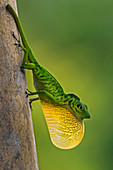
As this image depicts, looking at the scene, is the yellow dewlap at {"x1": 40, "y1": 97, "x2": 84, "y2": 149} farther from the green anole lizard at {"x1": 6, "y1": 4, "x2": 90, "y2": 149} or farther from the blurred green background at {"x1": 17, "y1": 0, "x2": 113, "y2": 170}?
the blurred green background at {"x1": 17, "y1": 0, "x2": 113, "y2": 170}

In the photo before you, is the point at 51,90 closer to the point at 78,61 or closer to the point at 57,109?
the point at 57,109

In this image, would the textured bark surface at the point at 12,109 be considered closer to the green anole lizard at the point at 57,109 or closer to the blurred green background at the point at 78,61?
the green anole lizard at the point at 57,109

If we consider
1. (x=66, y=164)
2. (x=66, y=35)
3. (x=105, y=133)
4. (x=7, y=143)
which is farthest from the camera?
(x=66, y=35)

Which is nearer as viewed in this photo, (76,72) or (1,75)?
(1,75)

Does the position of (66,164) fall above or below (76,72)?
below

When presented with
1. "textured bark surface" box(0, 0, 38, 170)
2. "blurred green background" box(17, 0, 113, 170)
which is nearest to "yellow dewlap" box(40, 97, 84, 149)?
"textured bark surface" box(0, 0, 38, 170)

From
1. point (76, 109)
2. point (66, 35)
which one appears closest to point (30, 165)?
point (76, 109)

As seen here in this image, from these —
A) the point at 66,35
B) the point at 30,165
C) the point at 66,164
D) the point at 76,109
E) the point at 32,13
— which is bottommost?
the point at 66,164

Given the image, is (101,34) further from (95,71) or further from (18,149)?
(18,149)
